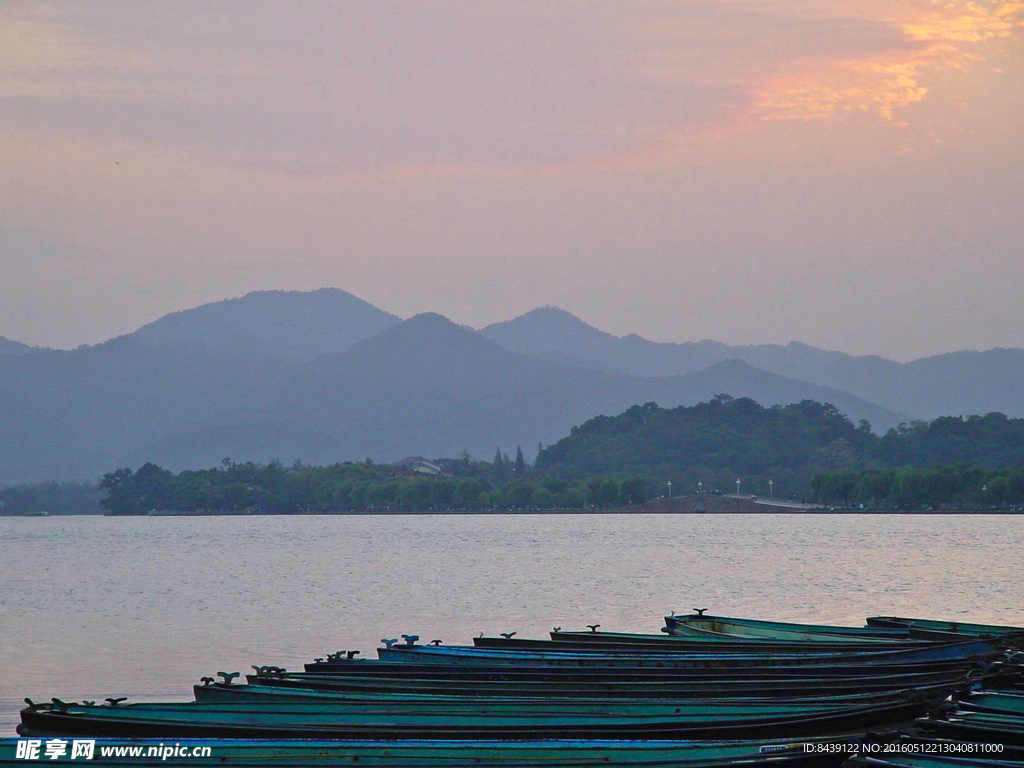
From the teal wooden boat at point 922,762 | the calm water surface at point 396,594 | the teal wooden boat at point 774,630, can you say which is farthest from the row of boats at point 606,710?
the calm water surface at point 396,594

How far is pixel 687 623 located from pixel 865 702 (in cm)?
1483

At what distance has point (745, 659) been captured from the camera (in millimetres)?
27359

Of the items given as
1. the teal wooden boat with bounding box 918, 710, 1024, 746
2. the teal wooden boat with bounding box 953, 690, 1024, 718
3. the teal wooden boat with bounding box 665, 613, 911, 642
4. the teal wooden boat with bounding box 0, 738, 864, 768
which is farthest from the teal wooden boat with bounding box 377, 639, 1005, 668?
the teal wooden boat with bounding box 0, 738, 864, 768

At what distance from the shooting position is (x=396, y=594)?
7100cm

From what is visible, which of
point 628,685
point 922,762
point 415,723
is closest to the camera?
point 922,762

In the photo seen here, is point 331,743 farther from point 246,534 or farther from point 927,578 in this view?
point 246,534

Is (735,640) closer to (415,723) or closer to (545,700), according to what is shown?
(545,700)

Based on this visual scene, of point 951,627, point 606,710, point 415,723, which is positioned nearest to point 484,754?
point 415,723

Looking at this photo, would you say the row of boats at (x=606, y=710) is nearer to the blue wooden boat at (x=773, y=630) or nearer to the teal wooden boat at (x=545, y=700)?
the teal wooden boat at (x=545, y=700)

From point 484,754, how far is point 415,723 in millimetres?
2527

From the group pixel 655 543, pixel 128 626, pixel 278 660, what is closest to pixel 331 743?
pixel 278 660

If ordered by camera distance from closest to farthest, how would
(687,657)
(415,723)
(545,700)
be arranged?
1. (415,723)
2. (545,700)
3. (687,657)

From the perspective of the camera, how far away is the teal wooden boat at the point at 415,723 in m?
18.9

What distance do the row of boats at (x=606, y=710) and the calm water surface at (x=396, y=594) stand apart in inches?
492
